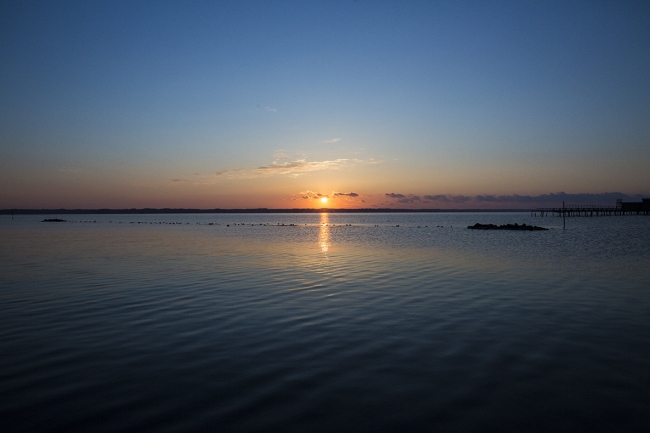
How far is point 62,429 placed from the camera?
604 centimetres

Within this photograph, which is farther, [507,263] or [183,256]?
[183,256]

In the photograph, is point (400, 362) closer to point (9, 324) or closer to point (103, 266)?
point (9, 324)

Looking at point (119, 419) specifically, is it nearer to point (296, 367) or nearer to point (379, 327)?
point (296, 367)

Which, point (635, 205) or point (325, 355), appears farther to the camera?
point (635, 205)

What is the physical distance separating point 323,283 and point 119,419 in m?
13.4

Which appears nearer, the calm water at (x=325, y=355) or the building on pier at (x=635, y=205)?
the calm water at (x=325, y=355)

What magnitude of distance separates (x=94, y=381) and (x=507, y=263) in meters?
25.4

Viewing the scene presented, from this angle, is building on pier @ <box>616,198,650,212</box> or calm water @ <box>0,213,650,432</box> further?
building on pier @ <box>616,198,650,212</box>

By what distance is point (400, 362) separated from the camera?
884 cm

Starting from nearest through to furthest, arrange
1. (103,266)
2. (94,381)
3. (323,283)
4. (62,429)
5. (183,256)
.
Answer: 1. (62,429)
2. (94,381)
3. (323,283)
4. (103,266)
5. (183,256)

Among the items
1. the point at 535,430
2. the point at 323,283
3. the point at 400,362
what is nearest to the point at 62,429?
the point at 400,362

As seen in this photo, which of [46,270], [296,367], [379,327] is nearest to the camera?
[296,367]

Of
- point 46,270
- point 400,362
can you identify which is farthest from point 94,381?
point 46,270

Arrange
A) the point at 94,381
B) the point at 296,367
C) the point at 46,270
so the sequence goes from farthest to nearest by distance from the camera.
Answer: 1. the point at 46,270
2. the point at 296,367
3. the point at 94,381
